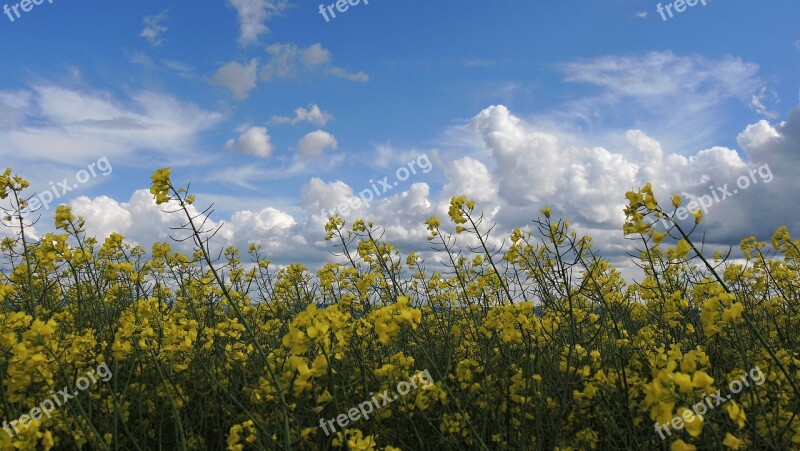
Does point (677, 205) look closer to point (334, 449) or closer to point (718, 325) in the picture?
point (718, 325)

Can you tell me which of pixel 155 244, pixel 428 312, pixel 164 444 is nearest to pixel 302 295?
pixel 428 312

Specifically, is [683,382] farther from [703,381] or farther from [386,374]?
[386,374]

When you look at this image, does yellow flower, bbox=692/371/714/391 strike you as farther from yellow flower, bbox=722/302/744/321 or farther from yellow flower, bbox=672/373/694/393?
yellow flower, bbox=722/302/744/321

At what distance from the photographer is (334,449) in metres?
3.79

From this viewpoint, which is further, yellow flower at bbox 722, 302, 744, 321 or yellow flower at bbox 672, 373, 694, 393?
yellow flower at bbox 722, 302, 744, 321

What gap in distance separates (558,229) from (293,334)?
2.93m

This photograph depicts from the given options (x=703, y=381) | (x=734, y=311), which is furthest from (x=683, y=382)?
(x=734, y=311)

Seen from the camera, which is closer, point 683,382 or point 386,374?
point 683,382

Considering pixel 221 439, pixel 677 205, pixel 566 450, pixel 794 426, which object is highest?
pixel 677 205

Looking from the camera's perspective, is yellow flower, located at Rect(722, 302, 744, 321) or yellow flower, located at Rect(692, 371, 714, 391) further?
yellow flower, located at Rect(722, 302, 744, 321)

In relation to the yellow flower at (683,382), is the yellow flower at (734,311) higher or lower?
higher

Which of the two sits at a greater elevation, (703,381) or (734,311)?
(734,311)

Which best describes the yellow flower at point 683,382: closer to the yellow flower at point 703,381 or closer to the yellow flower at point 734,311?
the yellow flower at point 703,381

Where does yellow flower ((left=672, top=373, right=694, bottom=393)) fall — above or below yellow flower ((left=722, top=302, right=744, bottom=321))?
below
